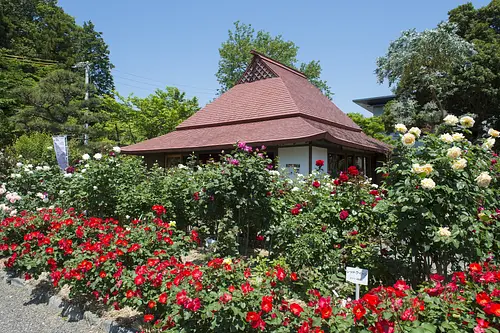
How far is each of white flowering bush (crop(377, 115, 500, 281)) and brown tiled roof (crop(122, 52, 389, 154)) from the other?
6550 millimetres

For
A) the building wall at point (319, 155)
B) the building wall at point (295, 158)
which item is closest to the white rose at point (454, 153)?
the building wall at point (295, 158)

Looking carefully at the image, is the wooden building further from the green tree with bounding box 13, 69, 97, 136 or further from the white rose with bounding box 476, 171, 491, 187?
the white rose with bounding box 476, 171, 491, 187

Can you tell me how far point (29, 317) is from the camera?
3.29 metres

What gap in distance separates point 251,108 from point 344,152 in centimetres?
427

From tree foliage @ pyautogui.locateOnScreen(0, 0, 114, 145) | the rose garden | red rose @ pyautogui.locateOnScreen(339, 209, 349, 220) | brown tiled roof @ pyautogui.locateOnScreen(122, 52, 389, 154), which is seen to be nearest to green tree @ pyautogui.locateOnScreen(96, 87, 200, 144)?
tree foliage @ pyautogui.locateOnScreen(0, 0, 114, 145)

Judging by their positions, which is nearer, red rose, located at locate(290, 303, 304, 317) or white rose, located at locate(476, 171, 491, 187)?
red rose, located at locate(290, 303, 304, 317)

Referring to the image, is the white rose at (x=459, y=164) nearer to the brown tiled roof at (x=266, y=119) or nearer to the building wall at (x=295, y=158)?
the brown tiled roof at (x=266, y=119)

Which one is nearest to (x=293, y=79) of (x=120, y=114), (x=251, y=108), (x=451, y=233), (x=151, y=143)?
(x=251, y=108)

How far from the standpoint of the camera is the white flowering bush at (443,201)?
2504mm

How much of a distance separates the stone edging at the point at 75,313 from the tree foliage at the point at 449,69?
43.5ft

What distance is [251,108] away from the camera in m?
13.9

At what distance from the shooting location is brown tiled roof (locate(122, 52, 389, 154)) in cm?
1108

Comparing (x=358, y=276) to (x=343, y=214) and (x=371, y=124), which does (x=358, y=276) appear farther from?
(x=371, y=124)

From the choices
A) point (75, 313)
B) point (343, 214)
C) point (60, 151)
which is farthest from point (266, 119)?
point (75, 313)
